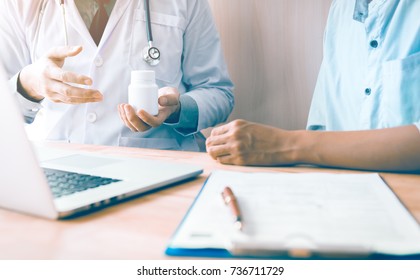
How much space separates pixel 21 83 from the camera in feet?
3.53

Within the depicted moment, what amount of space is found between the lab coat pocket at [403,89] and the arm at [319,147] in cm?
21

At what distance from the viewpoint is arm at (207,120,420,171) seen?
68 centimetres

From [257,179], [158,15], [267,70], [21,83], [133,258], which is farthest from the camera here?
[267,70]

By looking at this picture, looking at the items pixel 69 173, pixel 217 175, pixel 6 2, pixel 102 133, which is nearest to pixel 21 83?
pixel 102 133

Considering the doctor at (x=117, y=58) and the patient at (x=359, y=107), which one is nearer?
the patient at (x=359, y=107)

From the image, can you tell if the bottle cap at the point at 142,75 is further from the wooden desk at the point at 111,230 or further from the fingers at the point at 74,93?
the wooden desk at the point at 111,230

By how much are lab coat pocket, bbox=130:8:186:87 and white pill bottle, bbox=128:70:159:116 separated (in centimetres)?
34

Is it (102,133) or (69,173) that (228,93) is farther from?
(69,173)

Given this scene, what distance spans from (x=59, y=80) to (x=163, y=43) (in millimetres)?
398

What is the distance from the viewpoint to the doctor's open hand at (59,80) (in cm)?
86

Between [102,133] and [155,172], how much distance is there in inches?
22.1

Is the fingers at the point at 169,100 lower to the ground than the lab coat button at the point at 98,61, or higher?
lower

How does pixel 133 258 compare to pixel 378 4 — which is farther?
pixel 378 4

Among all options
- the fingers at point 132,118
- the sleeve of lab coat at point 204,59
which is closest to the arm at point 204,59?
the sleeve of lab coat at point 204,59
